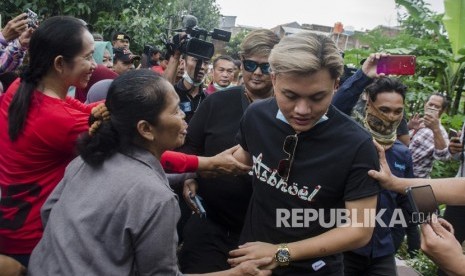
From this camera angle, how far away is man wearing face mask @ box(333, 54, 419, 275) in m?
2.86

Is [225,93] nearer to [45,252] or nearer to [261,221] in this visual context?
[261,221]

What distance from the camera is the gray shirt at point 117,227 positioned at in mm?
1572

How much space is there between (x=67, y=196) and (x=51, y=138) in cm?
47

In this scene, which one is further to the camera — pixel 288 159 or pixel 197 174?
pixel 197 174

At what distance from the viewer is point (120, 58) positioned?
5656mm

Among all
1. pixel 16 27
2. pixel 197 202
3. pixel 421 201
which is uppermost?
pixel 16 27

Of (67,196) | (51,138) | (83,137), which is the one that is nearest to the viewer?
(67,196)

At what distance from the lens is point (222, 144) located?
2811mm

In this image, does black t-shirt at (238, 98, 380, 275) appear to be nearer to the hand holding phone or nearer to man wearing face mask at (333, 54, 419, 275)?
man wearing face mask at (333, 54, 419, 275)

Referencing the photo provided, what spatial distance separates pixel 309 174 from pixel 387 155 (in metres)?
1.31

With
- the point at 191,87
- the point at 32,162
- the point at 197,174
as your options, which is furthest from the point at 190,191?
the point at 191,87

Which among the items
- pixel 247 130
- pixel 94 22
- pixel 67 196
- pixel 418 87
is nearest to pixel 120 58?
pixel 94 22

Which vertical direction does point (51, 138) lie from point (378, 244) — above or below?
above

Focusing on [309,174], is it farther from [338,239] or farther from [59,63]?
[59,63]
